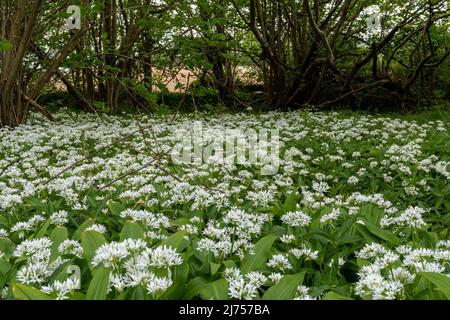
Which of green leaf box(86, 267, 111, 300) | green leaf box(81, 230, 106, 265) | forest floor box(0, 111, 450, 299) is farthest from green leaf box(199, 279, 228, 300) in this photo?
green leaf box(81, 230, 106, 265)

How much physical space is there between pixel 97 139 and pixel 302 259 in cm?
611

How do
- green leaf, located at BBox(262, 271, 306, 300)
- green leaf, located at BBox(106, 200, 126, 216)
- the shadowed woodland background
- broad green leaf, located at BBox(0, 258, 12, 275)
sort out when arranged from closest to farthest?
1. green leaf, located at BBox(262, 271, 306, 300)
2. broad green leaf, located at BBox(0, 258, 12, 275)
3. green leaf, located at BBox(106, 200, 126, 216)
4. the shadowed woodland background

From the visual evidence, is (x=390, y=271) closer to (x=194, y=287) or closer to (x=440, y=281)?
(x=440, y=281)

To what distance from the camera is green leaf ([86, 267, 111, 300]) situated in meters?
1.31

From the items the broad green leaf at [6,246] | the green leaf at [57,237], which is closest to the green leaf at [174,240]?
the green leaf at [57,237]

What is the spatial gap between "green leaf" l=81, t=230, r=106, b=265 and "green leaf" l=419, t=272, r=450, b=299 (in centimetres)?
120

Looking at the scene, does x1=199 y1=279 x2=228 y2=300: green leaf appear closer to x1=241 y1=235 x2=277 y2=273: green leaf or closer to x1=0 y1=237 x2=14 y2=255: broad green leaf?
x1=241 y1=235 x2=277 y2=273: green leaf

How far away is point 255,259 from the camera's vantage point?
185 cm

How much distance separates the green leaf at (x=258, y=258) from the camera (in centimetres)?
180

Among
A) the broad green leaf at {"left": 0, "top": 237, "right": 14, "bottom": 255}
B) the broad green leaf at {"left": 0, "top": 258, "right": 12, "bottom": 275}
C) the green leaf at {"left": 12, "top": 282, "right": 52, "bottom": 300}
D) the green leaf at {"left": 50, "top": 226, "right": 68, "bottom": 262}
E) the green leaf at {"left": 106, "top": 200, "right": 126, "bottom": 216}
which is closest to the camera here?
the green leaf at {"left": 12, "top": 282, "right": 52, "bottom": 300}

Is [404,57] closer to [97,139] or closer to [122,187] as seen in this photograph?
[97,139]

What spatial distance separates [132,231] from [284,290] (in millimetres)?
858

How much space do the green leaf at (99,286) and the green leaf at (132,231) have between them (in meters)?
0.62
